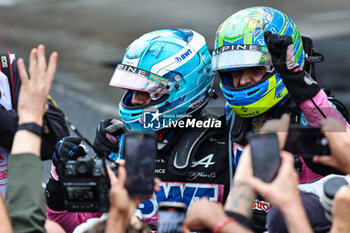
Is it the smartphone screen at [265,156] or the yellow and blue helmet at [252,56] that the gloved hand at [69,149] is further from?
the smartphone screen at [265,156]

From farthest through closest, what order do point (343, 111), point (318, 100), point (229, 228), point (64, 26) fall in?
point (64, 26) < point (343, 111) < point (318, 100) < point (229, 228)

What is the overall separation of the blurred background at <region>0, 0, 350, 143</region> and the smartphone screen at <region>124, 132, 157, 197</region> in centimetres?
436

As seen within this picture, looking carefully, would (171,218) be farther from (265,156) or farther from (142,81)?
(142,81)

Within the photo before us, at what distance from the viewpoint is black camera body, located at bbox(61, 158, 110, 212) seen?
2.46 metres

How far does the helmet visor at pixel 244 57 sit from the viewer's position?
3.29 meters

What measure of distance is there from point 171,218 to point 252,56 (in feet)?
4.47

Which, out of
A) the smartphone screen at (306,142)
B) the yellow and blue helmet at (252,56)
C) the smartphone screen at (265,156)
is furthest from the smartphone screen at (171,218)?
the yellow and blue helmet at (252,56)

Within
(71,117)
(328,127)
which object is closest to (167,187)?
(328,127)

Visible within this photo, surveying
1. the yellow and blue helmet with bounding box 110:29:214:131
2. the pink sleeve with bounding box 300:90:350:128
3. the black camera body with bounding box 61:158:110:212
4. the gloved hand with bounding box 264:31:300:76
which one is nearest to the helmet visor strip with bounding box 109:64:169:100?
the yellow and blue helmet with bounding box 110:29:214:131

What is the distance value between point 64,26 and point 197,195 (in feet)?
21.8

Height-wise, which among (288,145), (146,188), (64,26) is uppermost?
(64,26)

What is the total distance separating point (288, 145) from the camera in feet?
7.70

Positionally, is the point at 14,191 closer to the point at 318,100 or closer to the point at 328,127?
the point at 328,127

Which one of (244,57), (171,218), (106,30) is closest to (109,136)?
(244,57)
